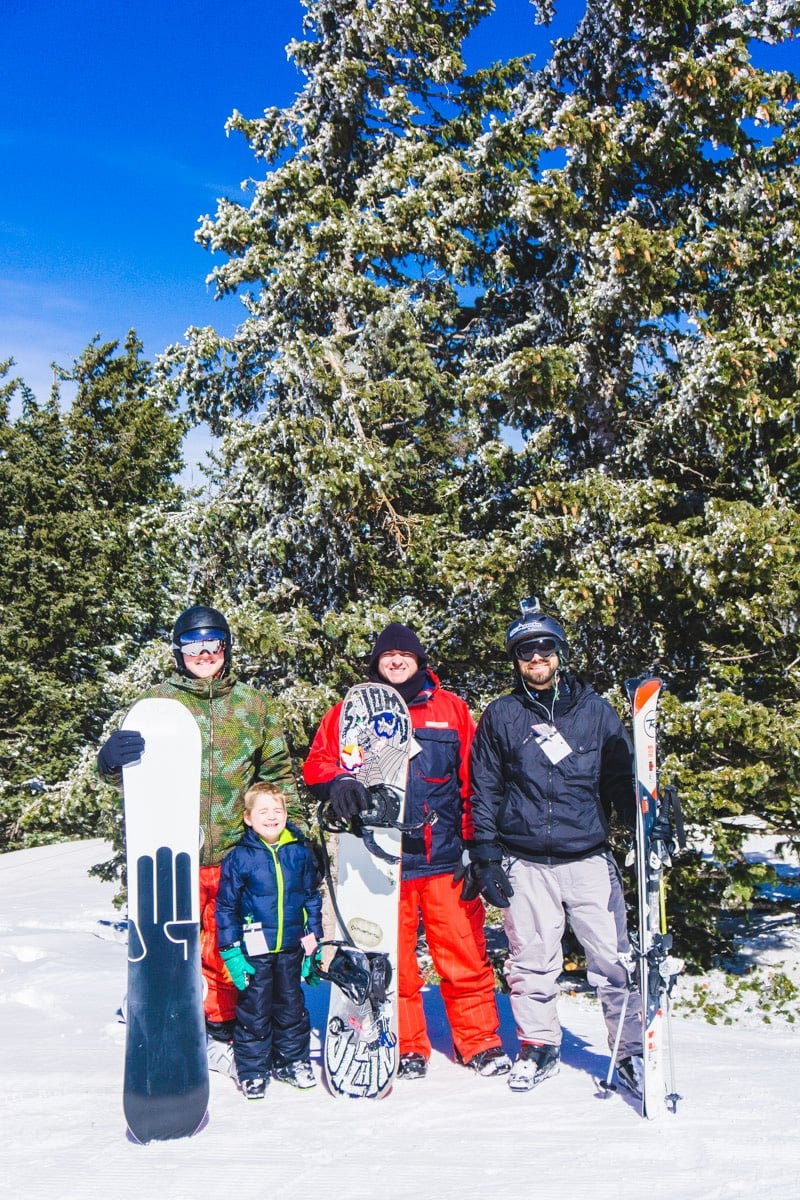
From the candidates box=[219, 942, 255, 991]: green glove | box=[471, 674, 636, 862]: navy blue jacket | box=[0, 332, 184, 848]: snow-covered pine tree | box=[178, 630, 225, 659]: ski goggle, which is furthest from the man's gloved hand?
box=[0, 332, 184, 848]: snow-covered pine tree

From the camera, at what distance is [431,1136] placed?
327 centimetres

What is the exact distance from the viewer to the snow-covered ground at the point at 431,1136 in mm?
2844

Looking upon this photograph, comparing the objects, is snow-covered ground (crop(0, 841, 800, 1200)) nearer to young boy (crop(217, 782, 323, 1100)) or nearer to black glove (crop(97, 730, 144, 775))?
young boy (crop(217, 782, 323, 1100))

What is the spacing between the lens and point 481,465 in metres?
8.80

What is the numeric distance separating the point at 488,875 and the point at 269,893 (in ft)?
3.04

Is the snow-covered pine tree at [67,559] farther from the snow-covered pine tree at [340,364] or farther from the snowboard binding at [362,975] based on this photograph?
the snowboard binding at [362,975]

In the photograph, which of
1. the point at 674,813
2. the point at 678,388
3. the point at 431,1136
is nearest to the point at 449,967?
the point at 431,1136

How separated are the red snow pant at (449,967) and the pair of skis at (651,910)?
60 centimetres

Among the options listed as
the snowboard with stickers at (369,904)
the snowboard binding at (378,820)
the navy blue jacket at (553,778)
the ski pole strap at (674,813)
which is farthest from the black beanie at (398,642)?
the ski pole strap at (674,813)

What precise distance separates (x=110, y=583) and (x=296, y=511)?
1328 centimetres

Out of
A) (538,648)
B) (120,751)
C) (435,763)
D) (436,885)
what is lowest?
(436,885)

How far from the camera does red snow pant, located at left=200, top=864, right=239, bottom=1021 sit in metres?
4.02

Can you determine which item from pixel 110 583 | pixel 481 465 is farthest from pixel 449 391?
pixel 110 583

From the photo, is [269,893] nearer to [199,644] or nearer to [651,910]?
[199,644]
